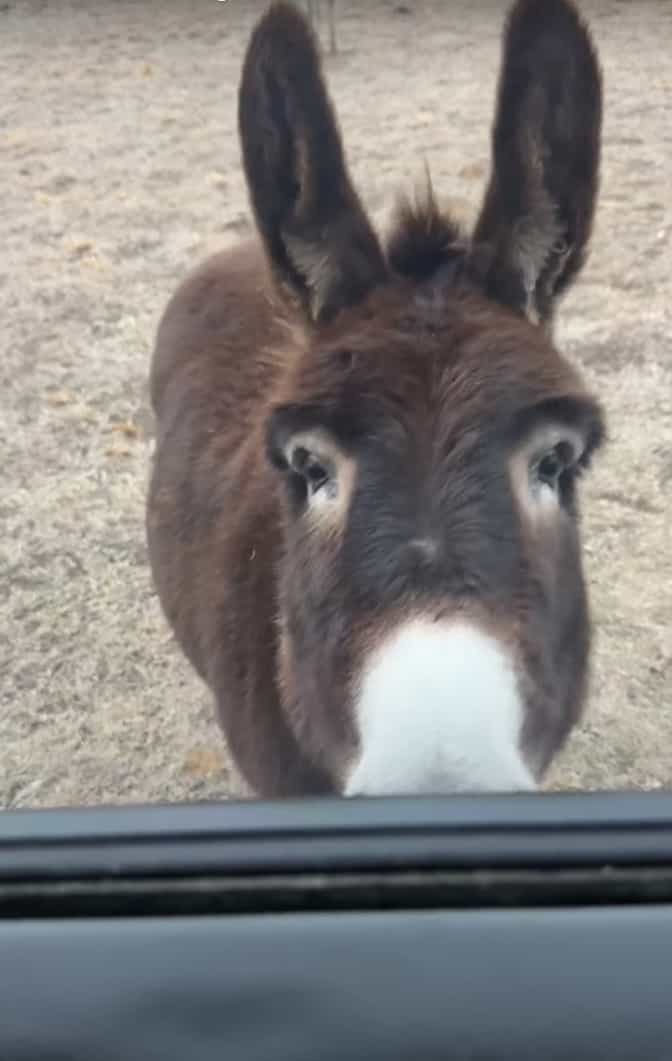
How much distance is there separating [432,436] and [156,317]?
12.0 feet

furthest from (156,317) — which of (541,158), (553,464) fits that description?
(553,464)

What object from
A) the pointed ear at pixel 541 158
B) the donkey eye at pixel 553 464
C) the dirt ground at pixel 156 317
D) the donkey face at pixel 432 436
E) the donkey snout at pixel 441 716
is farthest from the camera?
the dirt ground at pixel 156 317

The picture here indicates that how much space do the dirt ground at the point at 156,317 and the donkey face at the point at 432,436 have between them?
2.85ft

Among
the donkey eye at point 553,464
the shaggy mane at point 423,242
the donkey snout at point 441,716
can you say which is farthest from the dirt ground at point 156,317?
the donkey snout at point 441,716

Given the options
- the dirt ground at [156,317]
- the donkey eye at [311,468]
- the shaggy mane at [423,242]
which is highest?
the shaggy mane at [423,242]

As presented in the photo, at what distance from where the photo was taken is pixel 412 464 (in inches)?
68.3

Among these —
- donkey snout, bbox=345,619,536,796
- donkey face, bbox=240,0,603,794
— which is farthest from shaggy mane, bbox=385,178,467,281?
donkey snout, bbox=345,619,536,796

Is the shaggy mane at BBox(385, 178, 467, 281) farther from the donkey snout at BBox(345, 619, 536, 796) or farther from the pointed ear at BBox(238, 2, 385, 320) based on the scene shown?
the donkey snout at BBox(345, 619, 536, 796)

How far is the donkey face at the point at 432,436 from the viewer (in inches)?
61.4

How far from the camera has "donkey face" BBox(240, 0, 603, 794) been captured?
156 centimetres

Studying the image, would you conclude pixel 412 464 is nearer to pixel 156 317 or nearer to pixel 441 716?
pixel 441 716

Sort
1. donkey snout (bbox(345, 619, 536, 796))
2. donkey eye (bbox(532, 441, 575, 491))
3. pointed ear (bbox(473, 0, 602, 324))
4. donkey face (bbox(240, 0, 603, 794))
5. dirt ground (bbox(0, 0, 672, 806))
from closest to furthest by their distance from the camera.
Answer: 1. donkey snout (bbox(345, 619, 536, 796))
2. donkey face (bbox(240, 0, 603, 794))
3. donkey eye (bbox(532, 441, 575, 491))
4. pointed ear (bbox(473, 0, 602, 324))
5. dirt ground (bbox(0, 0, 672, 806))

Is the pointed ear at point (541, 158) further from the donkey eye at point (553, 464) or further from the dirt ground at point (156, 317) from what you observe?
the dirt ground at point (156, 317)

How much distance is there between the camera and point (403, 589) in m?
1.64
